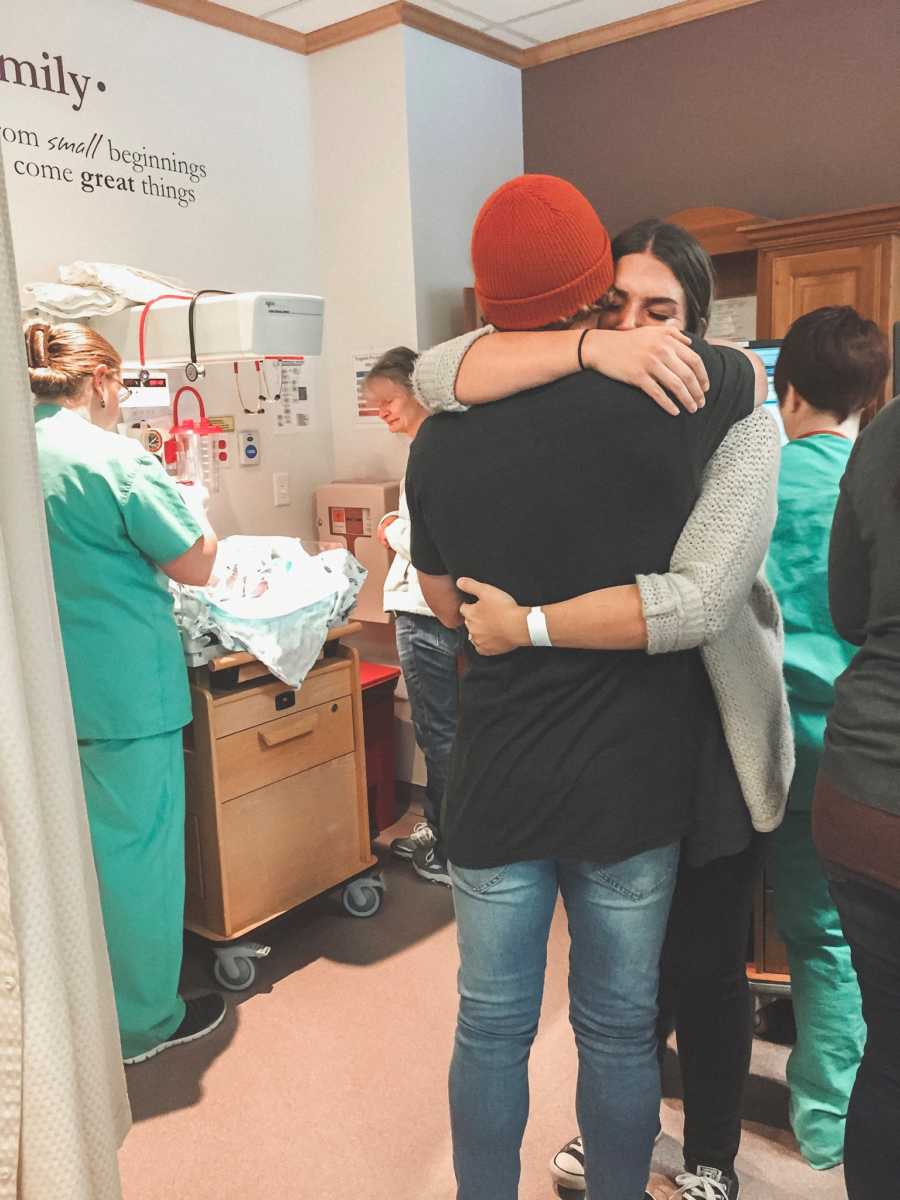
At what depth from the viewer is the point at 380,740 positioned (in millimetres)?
3377

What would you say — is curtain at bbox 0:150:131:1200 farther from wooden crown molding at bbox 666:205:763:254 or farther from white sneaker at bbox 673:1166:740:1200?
wooden crown molding at bbox 666:205:763:254

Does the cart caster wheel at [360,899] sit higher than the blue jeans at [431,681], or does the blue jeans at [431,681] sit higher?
the blue jeans at [431,681]

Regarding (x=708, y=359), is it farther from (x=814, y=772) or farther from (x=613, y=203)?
(x=613, y=203)

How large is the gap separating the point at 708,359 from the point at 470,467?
0.29 meters

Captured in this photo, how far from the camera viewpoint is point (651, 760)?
4.02 feet

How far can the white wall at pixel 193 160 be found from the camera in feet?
9.09

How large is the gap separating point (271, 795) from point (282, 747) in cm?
12

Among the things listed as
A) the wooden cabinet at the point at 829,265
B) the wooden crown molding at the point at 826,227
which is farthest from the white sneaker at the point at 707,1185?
the wooden crown molding at the point at 826,227

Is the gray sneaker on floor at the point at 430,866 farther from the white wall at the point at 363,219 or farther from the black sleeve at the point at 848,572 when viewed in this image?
the black sleeve at the point at 848,572

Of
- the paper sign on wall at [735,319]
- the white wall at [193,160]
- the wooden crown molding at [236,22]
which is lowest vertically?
the paper sign on wall at [735,319]

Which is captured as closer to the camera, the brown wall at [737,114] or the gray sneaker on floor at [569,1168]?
the gray sneaker on floor at [569,1168]

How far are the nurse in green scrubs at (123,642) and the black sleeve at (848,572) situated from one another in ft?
4.31

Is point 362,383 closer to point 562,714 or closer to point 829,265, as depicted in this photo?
point 829,265

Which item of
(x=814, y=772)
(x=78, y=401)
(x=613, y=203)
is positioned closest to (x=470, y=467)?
(x=814, y=772)
